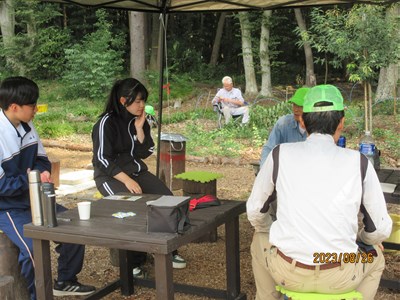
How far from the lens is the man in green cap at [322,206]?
Result: 230 cm

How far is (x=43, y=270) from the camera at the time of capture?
2969mm

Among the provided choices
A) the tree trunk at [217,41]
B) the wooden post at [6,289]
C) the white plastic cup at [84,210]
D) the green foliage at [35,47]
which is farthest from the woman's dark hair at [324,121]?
the tree trunk at [217,41]

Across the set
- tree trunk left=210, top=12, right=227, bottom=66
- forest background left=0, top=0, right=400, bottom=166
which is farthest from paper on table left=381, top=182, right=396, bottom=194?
tree trunk left=210, top=12, right=227, bottom=66

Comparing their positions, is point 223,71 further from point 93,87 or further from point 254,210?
point 254,210

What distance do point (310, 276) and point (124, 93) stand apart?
7.33 feet

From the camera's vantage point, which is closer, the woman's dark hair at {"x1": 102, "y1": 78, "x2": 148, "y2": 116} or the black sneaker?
the black sneaker

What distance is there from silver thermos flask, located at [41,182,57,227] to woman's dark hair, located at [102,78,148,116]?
53.5 inches

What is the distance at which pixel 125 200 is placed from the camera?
3.42m

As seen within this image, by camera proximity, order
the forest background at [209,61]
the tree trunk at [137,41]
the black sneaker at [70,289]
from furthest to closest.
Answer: the tree trunk at [137,41], the forest background at [209,61], the black sneaker at [70,289]

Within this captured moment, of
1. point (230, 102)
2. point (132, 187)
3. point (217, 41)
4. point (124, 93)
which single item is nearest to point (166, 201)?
point (132, 187)

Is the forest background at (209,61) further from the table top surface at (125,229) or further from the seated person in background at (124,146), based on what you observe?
the table top surface at (125,229)

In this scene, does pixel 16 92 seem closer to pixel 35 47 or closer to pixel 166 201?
pixel 166 201

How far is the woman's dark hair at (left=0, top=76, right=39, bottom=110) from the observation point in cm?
328

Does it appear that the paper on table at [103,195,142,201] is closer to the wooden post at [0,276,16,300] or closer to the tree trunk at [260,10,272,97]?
the wooden post at [0,276,16,300]
